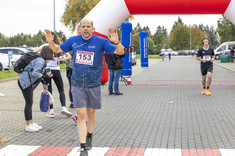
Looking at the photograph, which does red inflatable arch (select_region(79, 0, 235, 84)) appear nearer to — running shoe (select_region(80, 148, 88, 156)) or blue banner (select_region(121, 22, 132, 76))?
blue banner (select_region(121, 22, 132, 76))

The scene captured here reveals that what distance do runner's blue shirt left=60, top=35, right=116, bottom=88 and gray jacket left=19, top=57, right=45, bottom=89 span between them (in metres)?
1.47

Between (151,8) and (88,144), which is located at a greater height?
(151,8)

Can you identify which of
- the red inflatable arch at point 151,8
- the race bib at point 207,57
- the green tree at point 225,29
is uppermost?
the green tree at point 225,29

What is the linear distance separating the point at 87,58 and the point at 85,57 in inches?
1.2

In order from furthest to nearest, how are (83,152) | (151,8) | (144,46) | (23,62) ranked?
(144,46) < (151,8) < (23,62) < (83,152)

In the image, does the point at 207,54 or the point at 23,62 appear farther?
the point at 207,54

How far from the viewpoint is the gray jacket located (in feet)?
18.9

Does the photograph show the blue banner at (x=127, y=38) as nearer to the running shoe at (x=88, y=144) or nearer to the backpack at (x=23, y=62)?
the backpack at (x=23, y=62)

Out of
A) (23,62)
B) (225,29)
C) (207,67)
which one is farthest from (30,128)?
(225,29)

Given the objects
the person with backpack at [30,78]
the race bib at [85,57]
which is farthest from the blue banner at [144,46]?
the race bib at [85,57]

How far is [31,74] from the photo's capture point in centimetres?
579

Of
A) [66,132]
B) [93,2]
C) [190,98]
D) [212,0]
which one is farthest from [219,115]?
[93,2]

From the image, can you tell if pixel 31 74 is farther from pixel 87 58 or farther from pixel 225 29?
pixel 225 29

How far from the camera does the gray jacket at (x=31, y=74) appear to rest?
5754 millimetres
